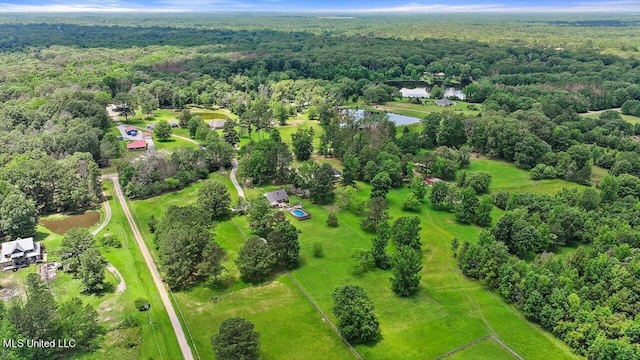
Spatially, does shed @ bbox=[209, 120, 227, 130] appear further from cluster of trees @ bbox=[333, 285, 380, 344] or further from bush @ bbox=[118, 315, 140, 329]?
cluster of trees @ bbox=[333, 285, 380, 344]

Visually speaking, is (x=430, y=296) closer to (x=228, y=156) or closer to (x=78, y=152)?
(x=228, y=156)

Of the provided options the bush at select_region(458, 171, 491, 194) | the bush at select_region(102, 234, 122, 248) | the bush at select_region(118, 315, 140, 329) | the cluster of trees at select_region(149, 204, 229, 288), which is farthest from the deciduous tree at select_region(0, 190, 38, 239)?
the bush at select_region(458, 171, 491, 194)

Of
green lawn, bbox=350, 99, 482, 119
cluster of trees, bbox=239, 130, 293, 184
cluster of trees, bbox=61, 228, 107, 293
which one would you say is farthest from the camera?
green lawn, bbox=350, 99, 482, 119

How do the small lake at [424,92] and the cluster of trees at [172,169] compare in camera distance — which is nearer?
the cluster of trees at [172,169]

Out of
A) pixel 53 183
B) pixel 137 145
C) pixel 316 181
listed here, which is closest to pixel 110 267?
pixel 53 183

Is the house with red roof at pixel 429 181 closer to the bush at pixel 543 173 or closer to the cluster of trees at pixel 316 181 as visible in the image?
the cluster of trees at pixel 316 181

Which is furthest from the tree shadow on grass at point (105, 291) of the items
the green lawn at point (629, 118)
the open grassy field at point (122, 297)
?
the green lawn at point (629, 118)
